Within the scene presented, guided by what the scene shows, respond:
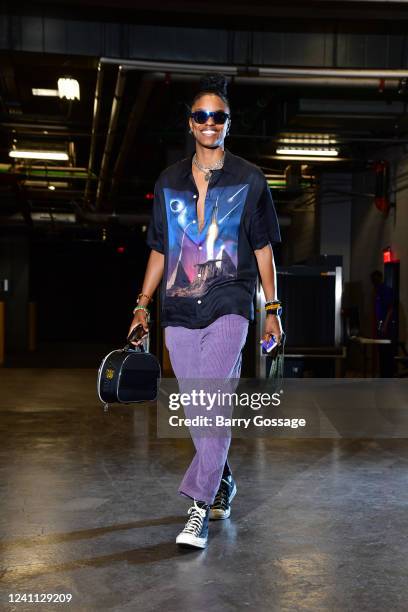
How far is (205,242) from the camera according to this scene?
2891 mm

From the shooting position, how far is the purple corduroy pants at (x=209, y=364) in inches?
112

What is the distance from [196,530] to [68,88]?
7.42 m

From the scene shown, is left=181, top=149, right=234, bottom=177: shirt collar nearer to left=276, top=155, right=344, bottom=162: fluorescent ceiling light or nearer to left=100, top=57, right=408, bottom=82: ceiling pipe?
left=100, top=57, right=408, bottom=82: ceiling pipe

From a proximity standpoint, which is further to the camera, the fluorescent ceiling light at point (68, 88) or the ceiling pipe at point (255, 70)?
the fluorescent ceiling light at point (68, 88)

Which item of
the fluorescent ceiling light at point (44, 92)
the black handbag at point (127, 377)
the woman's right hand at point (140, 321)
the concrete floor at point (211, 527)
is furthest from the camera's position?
the fluorescent ceiling light at point (44, 92)

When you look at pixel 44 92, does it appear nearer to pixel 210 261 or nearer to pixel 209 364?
pixel 210 261

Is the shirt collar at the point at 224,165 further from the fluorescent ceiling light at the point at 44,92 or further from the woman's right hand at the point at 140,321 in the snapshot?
the fluorescent ceiling light at the point at 44,92

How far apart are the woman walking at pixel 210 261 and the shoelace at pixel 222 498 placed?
0.29m

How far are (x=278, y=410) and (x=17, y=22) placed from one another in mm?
4354

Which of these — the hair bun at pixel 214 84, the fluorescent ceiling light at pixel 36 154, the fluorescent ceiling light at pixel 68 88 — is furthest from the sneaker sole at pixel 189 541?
the fluorescent ceiling light at pixel 36 154

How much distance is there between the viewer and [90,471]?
4.15m

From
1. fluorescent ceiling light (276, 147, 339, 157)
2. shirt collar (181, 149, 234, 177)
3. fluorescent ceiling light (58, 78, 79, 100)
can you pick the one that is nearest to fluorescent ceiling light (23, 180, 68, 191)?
fluorescent ceiling light (276, 147, 339, 157)

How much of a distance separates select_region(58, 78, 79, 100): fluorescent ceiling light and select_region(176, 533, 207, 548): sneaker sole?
7342 millimetres

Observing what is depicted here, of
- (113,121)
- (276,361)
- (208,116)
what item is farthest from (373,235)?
(208,116)
